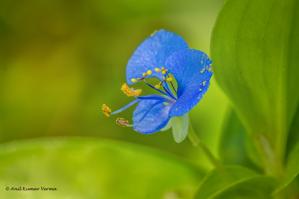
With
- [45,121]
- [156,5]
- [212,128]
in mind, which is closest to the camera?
[212,128]

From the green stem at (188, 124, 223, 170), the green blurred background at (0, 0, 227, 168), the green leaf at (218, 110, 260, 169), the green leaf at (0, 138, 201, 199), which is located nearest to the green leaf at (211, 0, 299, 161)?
Answer: the green stem at (188, 124, 223, 170)

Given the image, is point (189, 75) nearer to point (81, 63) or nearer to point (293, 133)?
point (293, 133)

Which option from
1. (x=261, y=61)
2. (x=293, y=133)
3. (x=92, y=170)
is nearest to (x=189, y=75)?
(x=261, y=61)

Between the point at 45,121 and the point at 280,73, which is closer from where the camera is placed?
the point at 280,73

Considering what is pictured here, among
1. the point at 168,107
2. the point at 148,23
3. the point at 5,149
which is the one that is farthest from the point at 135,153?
the point at 148,23

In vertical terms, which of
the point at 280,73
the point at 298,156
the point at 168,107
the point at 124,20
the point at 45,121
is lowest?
the point at 298,156

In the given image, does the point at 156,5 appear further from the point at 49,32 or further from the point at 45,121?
the point at 45,121

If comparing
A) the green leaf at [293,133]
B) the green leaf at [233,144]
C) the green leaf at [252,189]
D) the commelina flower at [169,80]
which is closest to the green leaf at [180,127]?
the commelina flower at [169,80]
